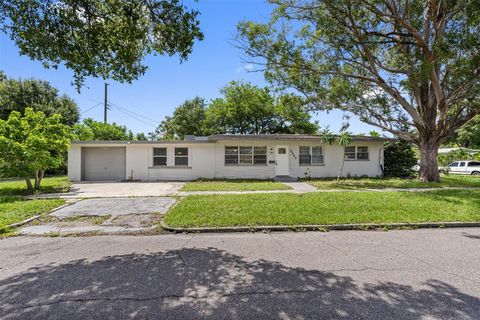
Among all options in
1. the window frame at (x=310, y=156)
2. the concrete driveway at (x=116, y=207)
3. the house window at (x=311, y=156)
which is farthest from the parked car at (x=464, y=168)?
the concrete driveway at (x=116, y=207)

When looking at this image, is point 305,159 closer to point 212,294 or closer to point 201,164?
point 201,164

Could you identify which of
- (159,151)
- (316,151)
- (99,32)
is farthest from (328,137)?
(99,32)

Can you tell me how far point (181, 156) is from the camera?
56.6ft

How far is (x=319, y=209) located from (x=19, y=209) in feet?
29.2

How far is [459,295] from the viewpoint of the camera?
3154 millimetres

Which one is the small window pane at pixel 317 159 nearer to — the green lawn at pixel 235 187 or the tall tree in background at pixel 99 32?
the green lawn at pixel 235 187

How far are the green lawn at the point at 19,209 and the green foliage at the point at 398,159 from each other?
63.2ft

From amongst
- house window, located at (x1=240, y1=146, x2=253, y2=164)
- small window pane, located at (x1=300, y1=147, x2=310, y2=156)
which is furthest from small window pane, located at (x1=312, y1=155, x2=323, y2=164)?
house window, located at (x1=240, y1=146, x2=253, y2=164)

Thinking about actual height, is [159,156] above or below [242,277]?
above

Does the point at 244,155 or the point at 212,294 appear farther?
the point at 244,155

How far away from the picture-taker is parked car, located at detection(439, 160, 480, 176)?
72.1 feet

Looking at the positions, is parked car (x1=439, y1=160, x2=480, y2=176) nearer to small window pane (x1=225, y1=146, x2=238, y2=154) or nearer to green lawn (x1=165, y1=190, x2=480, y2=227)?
green lawn (x1=165, y1=190, x2=480, y2=227)

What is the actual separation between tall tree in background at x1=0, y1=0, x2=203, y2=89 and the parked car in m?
23.8

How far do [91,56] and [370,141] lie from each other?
16530 mm
